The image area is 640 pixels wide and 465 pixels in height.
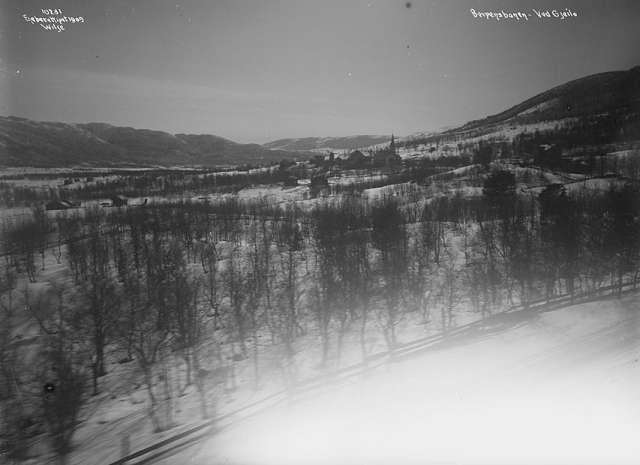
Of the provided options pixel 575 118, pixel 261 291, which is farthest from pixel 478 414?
pixel 575 118

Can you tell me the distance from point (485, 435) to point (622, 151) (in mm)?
58253

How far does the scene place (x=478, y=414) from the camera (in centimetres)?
839

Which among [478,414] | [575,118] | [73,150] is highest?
[73,150]

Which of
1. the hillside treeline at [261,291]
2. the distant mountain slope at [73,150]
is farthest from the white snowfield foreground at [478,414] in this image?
the distant mountain slope at [73,150]

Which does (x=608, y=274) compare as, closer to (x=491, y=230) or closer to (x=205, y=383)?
(x=491, y=230)

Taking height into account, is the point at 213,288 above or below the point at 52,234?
below

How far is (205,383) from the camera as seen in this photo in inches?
560

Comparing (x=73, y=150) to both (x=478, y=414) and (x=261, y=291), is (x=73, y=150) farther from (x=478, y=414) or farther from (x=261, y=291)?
(x=478, y=414)

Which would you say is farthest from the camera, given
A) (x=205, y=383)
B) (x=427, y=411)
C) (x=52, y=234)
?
(x=52, y=234)

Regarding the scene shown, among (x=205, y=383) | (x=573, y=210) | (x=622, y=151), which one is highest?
(x=622, y=151)

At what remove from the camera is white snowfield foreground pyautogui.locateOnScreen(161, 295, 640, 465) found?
6.87m

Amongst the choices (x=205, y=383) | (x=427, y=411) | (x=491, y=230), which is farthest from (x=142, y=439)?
(x=491, y=230)

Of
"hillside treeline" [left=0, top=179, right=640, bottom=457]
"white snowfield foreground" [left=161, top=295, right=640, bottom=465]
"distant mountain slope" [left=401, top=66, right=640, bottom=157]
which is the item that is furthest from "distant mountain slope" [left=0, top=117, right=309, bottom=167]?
"white snowfield foreground" [left=161, top=295, right=640, bottom=465]

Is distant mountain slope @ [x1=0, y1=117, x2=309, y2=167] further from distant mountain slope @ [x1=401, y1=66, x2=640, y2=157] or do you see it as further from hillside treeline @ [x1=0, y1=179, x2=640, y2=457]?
hillside treeline @ [x1=0, y1=179, x2=640, y2=457]
